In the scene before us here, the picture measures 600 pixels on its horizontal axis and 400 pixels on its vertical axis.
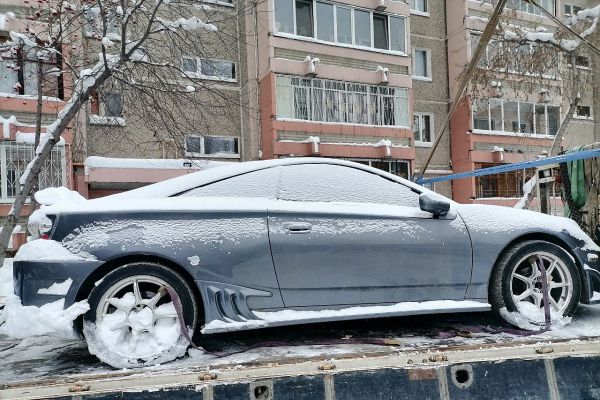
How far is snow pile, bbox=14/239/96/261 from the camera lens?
8.43 ft

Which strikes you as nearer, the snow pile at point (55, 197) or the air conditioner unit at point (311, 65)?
the snow pile at point (55, 197)

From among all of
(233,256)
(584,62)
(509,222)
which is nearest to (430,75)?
(584,62)

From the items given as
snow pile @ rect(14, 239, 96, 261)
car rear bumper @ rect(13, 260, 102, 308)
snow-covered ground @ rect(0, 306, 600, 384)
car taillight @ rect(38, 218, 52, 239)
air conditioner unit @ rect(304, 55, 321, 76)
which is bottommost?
snow-covered ground @ rect(0, 306, 600, 384)

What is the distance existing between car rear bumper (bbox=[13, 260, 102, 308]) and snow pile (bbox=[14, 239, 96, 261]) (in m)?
0.02

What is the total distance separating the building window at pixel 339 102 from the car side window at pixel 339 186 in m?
11.3

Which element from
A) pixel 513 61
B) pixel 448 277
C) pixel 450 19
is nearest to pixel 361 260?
pixel 448 277

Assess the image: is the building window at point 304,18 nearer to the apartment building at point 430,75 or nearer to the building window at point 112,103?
the apartment building at point 430,75

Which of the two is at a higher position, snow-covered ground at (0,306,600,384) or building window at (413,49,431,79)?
building window at (413,49,431,79)

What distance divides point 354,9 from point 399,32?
85.6 inches

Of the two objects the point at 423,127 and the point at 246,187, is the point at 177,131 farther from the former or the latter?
the point at 423,127

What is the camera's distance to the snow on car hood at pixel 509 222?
3182 mm

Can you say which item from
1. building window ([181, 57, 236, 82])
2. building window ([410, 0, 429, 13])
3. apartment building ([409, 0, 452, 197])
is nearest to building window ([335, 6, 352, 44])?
building window ([181, 57, 236, 82])

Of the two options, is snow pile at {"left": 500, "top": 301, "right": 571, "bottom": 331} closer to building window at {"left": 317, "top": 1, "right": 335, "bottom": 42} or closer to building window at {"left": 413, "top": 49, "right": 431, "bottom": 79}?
building window at {"left": 317, "top": 1, "right": 335, "bottom": 42}

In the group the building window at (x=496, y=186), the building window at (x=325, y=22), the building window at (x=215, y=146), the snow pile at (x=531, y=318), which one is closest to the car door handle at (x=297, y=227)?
the snow pile at (x=531, y=318)
